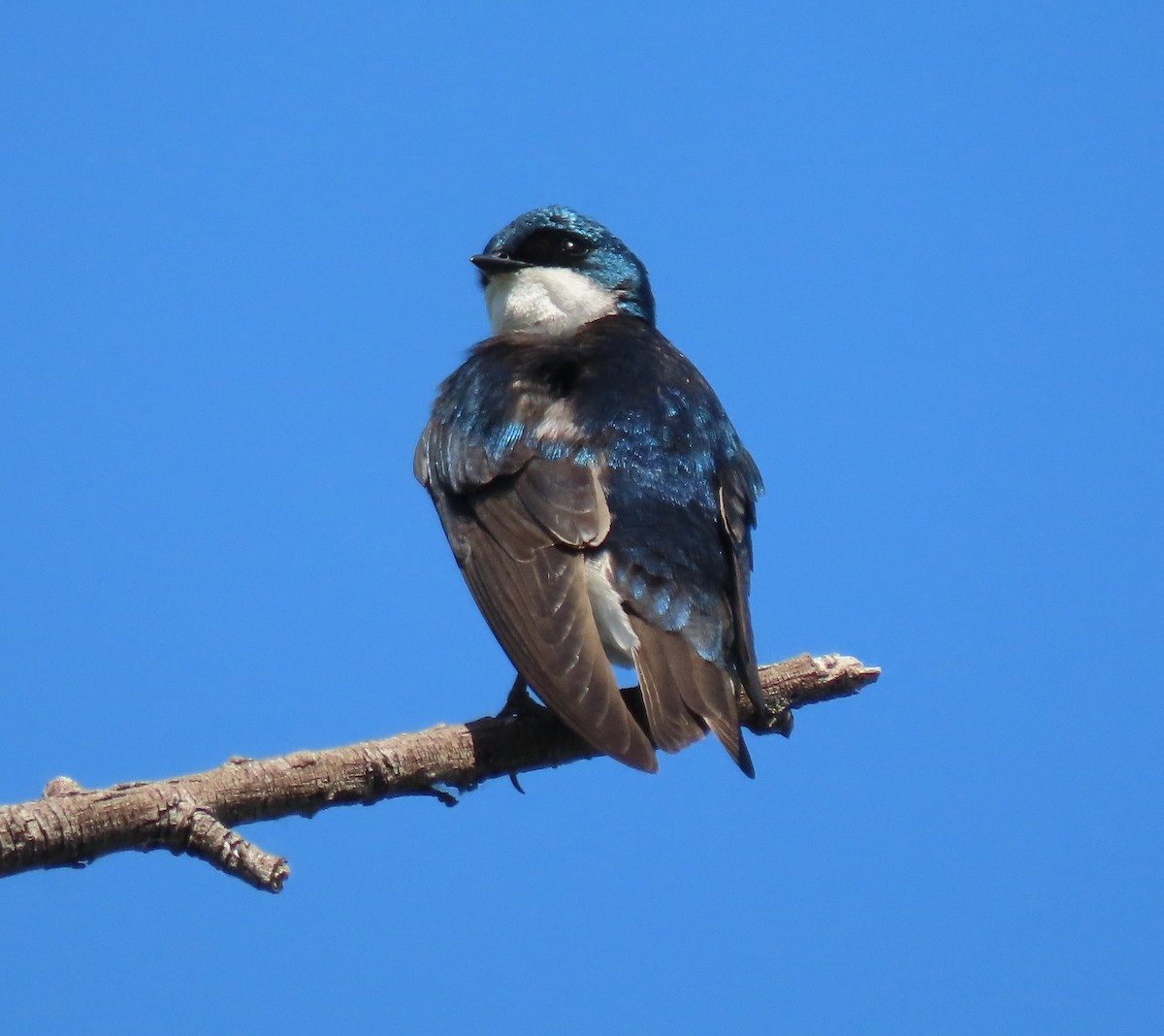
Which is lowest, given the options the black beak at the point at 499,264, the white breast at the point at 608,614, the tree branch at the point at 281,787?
the tree branch at the point at 281,787

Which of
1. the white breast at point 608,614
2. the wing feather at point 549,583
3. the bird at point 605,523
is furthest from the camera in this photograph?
the white breast at point 608,614

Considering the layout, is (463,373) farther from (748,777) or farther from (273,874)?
(273,874)

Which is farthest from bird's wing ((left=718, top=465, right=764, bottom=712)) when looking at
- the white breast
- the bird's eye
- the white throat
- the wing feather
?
the bird's eye

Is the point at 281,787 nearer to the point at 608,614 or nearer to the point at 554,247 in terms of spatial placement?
the point at 608,614

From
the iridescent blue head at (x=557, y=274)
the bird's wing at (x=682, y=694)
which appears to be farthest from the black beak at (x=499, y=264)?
the bird's wing at (x=682, y=694)

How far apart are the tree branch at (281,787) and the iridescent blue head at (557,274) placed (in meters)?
1.89

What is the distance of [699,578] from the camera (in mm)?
4289

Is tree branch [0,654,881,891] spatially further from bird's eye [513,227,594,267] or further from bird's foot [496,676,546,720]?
bird's eye [513,227,594,267]

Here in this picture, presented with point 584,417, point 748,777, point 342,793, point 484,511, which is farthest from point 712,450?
point 342,793

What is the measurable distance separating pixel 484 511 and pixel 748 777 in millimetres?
1170

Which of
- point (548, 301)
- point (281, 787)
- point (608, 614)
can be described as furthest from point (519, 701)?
point (548, 301)

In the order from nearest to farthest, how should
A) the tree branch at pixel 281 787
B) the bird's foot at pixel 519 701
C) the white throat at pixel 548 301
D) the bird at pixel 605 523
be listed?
the tree branch at pixel 281 787 < the bird at pixel 605 523 < the bird's foot at pixel 519 701 < the white throat at pixel 548 301

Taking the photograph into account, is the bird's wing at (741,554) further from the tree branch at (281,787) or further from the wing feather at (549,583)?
the wing feather at (549,583)

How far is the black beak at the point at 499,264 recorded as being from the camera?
5.61 meters
